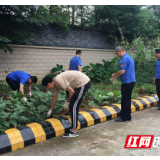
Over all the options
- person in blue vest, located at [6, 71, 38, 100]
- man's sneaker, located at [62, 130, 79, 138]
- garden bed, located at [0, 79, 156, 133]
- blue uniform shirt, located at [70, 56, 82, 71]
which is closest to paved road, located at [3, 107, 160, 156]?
man's sneaker, located at [62, 130, 79, 138]

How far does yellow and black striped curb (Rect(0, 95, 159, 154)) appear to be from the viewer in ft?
11.4

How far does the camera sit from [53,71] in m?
9.70

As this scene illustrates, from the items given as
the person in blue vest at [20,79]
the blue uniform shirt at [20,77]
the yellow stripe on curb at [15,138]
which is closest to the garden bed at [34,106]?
the yellow stripe on curb at [15,138]

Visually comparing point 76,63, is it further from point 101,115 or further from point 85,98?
point 101,115

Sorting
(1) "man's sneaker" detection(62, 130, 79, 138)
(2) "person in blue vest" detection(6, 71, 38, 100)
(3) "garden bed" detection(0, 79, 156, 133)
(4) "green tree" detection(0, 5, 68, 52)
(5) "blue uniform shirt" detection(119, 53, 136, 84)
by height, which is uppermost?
(4) "green tree" detection(0, 5, 68, 52)

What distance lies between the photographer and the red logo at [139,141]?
3447 mm

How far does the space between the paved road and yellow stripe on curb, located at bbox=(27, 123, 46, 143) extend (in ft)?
0.31

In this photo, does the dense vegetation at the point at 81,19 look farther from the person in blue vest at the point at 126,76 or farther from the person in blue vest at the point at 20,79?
the person in blue vest at the point at 126,76

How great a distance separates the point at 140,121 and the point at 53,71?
559 centimetres

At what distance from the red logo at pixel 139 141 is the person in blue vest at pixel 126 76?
1113mm

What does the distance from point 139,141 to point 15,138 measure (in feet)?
6.88

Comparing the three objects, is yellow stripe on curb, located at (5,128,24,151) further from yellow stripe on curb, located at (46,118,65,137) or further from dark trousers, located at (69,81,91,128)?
dark trousers, located at (69,81,91,128)

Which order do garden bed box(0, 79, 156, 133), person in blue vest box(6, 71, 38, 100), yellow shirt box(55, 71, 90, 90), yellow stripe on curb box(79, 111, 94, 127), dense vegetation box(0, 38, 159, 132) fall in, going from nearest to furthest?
yellow shirt box(55, 71, 90, 90), garden bed box(0, 79, 156, 133), dense vegetation box(0, 38, 159, 132), yellow stripe on curb box(79, 111, 94, 127), person in blue vest box(6, 71, 38, 100)

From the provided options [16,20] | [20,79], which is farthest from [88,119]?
[16,20]
